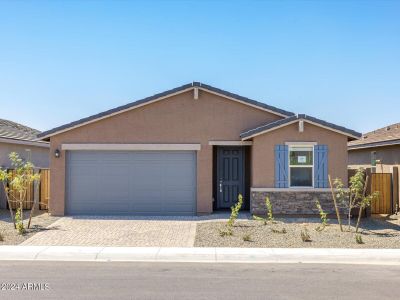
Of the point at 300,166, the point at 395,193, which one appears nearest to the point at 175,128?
the point at 300,166

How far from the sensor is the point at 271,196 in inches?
618

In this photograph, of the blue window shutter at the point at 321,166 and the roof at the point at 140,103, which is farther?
the roof at the point at 140,103

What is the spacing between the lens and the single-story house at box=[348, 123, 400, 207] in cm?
1741

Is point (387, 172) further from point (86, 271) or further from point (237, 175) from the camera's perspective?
point (86, 271)

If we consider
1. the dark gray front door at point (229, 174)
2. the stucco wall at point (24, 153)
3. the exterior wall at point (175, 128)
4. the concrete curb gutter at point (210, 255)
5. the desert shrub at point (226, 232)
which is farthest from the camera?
the stucco wall at point (24, 153)

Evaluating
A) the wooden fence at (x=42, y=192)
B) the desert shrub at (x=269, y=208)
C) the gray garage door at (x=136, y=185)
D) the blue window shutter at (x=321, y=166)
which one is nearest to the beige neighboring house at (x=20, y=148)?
the wooden fence at (x=42, y=192)

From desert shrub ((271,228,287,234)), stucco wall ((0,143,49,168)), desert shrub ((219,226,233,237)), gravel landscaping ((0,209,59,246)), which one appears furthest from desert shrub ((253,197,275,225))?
stucco wall ((0,143,49,168))

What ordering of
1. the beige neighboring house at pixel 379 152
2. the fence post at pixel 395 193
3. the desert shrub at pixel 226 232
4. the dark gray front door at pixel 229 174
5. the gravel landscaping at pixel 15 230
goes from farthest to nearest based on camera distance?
the beige neighboring house at pixel 379 152 → the dark gray front door at pixel 229 174 → the fence post at pixel 395 193 → the desert shrub at pixel 226 232 → the gravel landscaping at pixel 15 230

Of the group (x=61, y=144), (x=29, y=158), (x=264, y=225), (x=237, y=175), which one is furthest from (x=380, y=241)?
(x=29, y=158)

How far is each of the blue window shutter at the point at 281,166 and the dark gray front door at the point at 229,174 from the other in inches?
81.3

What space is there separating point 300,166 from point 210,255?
6.46 m

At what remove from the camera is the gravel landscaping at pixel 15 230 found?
1224 cm

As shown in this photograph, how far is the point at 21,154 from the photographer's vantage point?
20.8 metres

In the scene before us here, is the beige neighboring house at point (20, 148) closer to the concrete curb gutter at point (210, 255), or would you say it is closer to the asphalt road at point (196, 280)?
the concrete curb gutter at point (210, 255)
